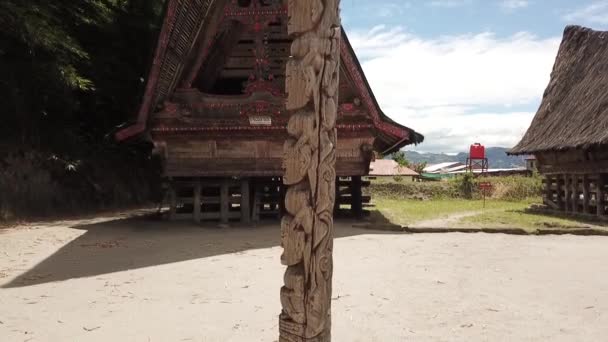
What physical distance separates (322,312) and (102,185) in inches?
540

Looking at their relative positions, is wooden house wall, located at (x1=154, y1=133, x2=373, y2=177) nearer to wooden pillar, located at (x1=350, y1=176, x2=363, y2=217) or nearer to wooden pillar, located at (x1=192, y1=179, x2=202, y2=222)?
wooden pillar, located at (x1=192, y1=179, x2=202, y2=222)

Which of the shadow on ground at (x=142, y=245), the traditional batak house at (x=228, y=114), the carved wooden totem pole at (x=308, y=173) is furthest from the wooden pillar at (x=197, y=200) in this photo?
the carved wooden totem pole at (x=308, y=173)

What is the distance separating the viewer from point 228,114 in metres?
10.8

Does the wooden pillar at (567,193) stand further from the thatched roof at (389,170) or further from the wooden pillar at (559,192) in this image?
the thatched roof at (389,170)

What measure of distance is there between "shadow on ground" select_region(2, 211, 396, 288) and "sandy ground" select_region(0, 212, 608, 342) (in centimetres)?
3

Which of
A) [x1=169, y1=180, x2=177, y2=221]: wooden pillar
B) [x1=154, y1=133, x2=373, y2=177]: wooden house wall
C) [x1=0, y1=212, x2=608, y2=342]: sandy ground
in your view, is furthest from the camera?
[x1=169, y1=180, x2=177, y2=221]: wooden pillar

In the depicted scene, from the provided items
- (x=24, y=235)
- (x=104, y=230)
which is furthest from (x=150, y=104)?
(x=24, y=235)

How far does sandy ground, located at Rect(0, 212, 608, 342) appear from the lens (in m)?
3.93

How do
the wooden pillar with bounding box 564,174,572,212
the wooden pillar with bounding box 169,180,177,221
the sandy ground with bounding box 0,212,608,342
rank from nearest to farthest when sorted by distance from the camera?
the sandy ground with bounding box 0,212,608,342 < the wooden pillar with bounding box 169,180,177,221 < the wooden pillar with bounding box 564,174,572,212

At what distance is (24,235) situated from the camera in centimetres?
899

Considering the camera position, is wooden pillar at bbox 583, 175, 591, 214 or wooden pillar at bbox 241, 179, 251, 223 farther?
A: wooden pillar at bbox 583, 175, 591, 214

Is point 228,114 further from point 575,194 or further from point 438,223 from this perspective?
point 575,194

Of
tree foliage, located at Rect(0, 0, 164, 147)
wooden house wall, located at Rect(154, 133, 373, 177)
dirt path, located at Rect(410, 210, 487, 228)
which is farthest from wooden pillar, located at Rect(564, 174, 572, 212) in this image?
tree foliage, located at Rect(0, 0, 164, 147)

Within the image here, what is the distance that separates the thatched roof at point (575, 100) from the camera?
13.3m
